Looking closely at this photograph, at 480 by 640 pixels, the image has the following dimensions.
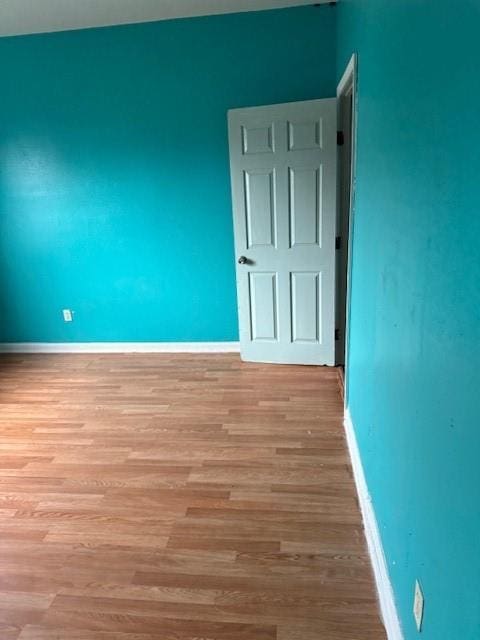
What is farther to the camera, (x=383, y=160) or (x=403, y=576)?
(x=383, y=160)

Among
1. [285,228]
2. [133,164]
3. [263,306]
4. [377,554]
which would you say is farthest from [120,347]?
[377,554]

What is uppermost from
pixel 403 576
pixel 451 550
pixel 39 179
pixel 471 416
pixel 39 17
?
pixel 39 17

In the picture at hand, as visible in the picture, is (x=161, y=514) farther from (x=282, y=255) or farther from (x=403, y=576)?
(x=282, y=255)

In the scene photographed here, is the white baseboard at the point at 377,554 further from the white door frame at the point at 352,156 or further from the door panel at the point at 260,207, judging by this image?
the door panel at the point at 260,207

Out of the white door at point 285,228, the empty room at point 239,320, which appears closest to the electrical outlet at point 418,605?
the empty room at point 239,320

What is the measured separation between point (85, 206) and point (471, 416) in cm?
370

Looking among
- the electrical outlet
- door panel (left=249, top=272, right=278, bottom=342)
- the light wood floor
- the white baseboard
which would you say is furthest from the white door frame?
the electrical outlet

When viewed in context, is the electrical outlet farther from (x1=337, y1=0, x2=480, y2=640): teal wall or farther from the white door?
the white door

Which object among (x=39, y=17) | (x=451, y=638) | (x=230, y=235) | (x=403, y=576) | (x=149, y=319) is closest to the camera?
(x=451, y=638)

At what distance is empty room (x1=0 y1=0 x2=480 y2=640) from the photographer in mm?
1036

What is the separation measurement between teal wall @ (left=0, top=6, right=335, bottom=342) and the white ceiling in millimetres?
91

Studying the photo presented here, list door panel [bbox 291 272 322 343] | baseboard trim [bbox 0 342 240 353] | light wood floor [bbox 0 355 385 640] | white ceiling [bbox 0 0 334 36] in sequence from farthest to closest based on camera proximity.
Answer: baseboard trim [bbox 0 342 240 353] < door panel [bbox 291 272 322 343] < white ceiling [bbox 0 0 334 36] < light wood floor [bbox 0 355 385 640]

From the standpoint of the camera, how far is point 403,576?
1.31 meters

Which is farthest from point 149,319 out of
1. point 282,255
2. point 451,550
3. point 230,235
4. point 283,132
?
point 451,550
